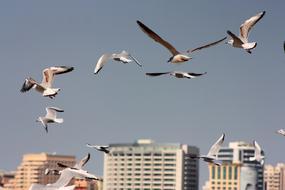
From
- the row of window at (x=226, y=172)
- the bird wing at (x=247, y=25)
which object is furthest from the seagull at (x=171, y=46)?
the row of window at (x=226, y=172)

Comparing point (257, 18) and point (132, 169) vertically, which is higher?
point (132, 169)

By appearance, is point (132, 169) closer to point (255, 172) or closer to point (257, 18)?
point (255, 172)

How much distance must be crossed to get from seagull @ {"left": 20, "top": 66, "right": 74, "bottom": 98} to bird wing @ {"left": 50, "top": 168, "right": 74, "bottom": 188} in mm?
1572

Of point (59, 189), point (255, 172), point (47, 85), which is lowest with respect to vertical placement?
point (59, 189)

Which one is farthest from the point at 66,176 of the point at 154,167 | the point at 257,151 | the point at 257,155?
the point at 154,167

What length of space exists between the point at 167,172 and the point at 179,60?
588 ft

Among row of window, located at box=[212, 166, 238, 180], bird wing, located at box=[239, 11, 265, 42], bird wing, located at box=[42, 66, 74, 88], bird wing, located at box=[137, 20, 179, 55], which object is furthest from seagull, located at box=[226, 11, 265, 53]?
row of window, located at box=[212, 166, 238, 180]

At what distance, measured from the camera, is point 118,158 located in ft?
655

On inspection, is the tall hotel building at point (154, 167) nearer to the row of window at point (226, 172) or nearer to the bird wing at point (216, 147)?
the row of window at point (226, 172)

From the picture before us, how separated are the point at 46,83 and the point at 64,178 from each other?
262 cm

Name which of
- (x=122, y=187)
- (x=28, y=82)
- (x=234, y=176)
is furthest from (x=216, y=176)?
(x=28, y=82)

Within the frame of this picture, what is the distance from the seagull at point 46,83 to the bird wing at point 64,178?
1572 mm

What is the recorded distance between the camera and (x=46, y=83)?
19.6 metres

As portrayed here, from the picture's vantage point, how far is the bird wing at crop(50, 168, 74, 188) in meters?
17.0
